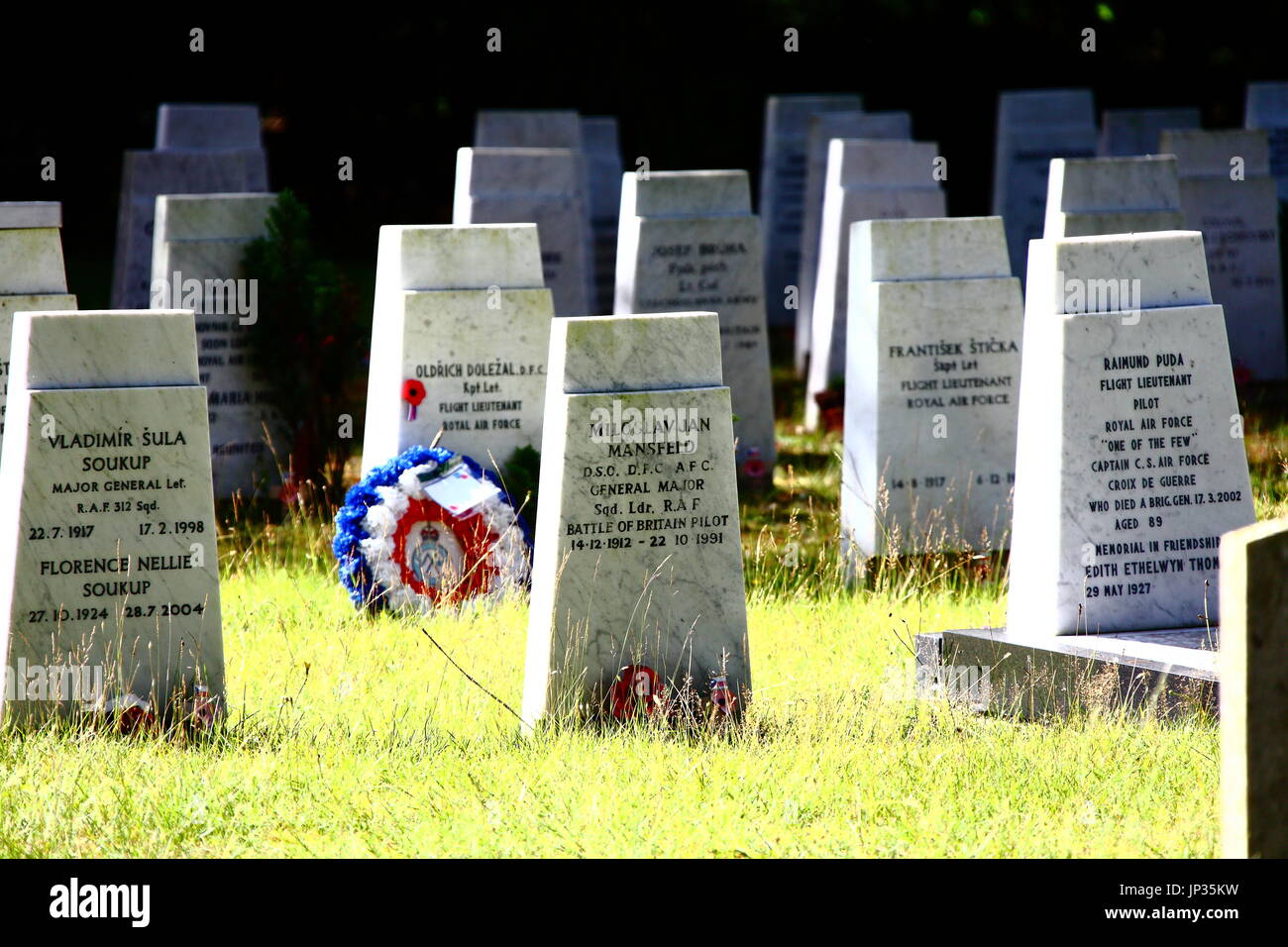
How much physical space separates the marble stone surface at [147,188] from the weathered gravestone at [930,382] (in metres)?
5.43

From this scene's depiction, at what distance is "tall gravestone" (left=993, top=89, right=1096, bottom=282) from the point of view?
46.0 feet

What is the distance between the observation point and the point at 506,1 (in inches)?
860

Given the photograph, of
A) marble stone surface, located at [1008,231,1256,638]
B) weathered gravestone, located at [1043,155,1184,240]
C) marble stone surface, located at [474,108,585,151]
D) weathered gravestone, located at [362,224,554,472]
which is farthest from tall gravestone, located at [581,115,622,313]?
marble stone surface, located at [1008,231,1256,638]

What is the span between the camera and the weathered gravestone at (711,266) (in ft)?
32.9

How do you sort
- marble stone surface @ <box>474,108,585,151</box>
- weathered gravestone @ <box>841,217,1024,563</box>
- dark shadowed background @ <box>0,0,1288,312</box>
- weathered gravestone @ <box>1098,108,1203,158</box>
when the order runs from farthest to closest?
1. dark shadowed background @ <box>0,0,1288,312</box>
2. weathered gravestone @ <box>1098,108,1203,158</box>
3. marble stone surface @ <box>474,108,585,151</box>
4. weathered gravestone @ <box>841,217,1024,563</box>

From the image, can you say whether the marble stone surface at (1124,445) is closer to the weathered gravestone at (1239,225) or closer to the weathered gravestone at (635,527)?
the weathered gravestone at (635,527)

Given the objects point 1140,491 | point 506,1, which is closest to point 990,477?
point 1140,491

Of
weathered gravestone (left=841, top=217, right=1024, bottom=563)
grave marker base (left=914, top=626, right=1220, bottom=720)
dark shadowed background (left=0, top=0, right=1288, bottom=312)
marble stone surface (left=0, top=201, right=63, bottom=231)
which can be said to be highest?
dark shadowed background (left=0, top=0, right=1288, bottom=312)

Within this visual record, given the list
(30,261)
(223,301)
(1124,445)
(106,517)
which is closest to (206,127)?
(223,301)

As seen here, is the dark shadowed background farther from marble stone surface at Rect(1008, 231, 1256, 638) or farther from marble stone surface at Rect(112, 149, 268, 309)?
marble stone surface at Rect(1008, 231, 1256, 638)

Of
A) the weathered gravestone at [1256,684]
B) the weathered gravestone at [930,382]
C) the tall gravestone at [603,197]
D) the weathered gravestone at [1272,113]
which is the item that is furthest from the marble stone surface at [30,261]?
the weathered gravestone at [1272,113]

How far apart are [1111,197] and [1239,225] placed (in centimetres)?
332

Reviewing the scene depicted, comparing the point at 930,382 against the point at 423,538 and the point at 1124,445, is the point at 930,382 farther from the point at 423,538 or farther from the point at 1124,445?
the point at 423,538

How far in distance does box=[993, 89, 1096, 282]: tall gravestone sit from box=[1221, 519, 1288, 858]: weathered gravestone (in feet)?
35.9
